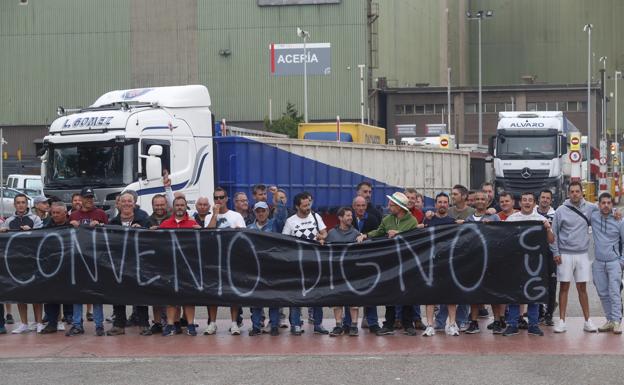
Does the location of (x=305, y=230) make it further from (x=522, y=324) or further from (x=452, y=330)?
(x=522, y=324)

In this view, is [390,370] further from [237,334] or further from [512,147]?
[512,147]

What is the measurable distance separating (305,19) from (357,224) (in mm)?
53578

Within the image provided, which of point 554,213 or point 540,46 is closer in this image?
point 554,213

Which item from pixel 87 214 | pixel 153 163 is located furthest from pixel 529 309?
pixel 153 163

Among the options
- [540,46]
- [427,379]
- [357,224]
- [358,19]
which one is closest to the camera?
[427,379]

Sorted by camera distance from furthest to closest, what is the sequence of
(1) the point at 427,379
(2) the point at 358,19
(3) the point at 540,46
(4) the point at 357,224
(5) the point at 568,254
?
(3) the point at 540,46 → (2) the point at 358,19 → (4) the point at 357,224 → (5) the point at 568,254 → (1) the point at 427,379

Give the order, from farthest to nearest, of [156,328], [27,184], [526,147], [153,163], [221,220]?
[27,184], [526,147], [153,163], [221,220], [156,328]

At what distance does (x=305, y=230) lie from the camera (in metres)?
13.5

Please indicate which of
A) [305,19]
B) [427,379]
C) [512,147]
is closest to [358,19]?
[305,19]

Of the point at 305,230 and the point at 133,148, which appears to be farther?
the point at 133,148

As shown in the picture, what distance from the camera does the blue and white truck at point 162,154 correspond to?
64.7 feet

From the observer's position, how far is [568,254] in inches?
504

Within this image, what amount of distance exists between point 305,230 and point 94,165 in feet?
24.6

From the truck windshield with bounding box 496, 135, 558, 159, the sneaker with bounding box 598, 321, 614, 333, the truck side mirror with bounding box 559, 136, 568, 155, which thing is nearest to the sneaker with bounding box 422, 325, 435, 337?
the sneaker with bounding box 598, 321, 614, 333
